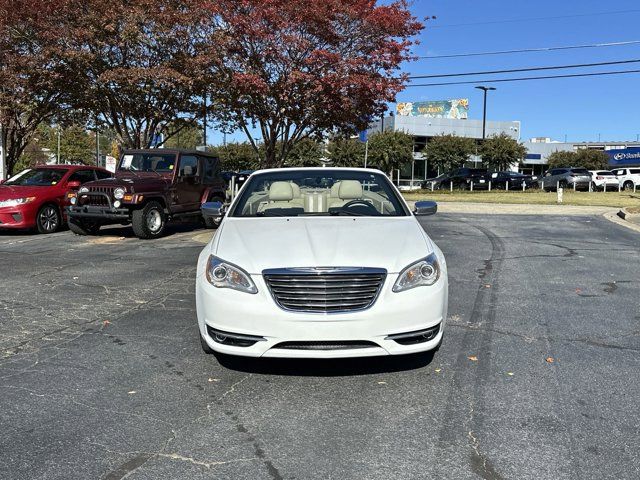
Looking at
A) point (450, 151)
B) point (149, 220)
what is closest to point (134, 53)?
point (149, 220)

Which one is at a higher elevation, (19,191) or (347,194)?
(347,194)

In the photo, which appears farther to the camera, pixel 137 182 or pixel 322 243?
pixel 137 182

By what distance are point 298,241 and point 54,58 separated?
1476 centimetres

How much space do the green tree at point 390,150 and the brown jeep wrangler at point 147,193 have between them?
108 feet

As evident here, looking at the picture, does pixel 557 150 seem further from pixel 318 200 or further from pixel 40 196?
pixel 318 200

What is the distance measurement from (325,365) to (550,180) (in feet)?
128

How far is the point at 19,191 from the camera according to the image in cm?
1295

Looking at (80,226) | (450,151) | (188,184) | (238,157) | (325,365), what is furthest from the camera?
(238,157)

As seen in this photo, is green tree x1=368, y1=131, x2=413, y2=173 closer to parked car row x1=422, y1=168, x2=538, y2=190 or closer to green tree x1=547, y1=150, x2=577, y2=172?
parked car row x1=422, y1=168, x2=538, y2=190

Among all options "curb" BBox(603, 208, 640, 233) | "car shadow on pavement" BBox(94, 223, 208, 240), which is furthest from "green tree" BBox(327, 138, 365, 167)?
"car shadow on pavement" BBox(94, 223, 208, 240)

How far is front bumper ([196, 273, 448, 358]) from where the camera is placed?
3793 millimetres

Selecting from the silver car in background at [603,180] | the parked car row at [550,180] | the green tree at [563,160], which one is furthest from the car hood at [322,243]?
the green tree at [563,160]

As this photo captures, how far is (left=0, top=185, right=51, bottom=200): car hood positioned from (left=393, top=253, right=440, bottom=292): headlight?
1129 cm

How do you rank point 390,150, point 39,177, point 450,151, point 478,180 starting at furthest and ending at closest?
point 450,151 < point 390,150 < point 478,180 < point 39,177
